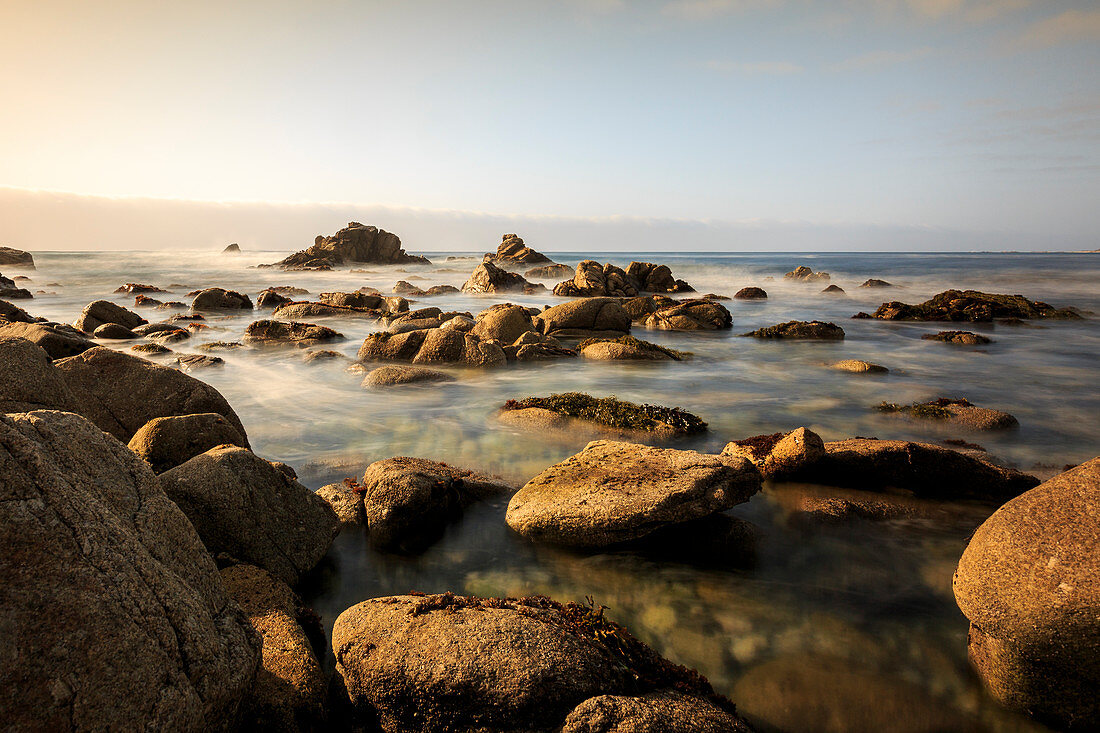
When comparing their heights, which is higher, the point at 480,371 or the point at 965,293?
the point at 965,293

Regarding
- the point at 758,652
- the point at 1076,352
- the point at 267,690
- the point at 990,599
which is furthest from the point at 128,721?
the point at 1076,352

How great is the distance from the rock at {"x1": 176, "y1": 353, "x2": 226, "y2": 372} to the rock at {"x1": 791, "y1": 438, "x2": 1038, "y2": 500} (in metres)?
15.7

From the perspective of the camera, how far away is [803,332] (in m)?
22.1

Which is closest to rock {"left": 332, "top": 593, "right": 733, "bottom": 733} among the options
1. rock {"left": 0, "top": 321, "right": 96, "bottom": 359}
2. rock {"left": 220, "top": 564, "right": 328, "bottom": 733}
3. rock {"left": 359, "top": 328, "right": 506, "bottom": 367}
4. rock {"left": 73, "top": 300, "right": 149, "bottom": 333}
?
rock {"left": 220, "top": 564, "right": 328, "bottom": 733}

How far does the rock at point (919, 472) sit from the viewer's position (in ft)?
24.7

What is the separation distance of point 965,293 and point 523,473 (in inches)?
1196

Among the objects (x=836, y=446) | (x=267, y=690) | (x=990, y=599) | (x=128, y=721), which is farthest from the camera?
(x=836, y=446)

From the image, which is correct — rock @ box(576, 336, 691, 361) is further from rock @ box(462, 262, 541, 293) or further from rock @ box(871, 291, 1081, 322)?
rock @ box(462, 262, 541, 293)

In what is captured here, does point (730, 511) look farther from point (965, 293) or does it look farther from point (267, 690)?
point (965, 293)

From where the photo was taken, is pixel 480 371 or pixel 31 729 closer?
pixel 31 729

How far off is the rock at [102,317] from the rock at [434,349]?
11594mm

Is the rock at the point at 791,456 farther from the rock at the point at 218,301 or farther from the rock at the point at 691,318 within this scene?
the rock at the point at 218,301

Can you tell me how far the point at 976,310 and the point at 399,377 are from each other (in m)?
27.2

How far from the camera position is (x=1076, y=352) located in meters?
19.1
